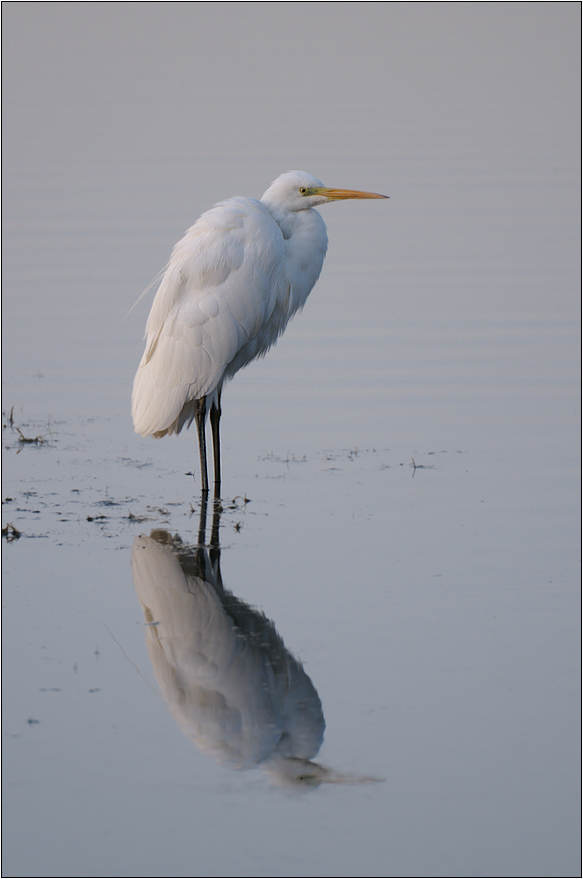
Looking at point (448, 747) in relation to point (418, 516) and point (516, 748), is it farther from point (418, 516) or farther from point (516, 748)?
point (418, 516)

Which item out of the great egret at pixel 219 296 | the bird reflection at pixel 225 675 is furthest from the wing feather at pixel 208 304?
the bird reflection at pixel 225 675

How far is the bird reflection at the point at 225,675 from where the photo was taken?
14.4ft

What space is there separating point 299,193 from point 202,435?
1799mm

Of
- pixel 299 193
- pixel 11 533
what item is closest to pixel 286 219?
pixel 299 193

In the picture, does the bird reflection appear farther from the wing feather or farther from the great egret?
the wing feather

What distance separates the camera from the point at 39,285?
13.3m

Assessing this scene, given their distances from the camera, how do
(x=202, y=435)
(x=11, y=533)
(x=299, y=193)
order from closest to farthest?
(x=11, y=533) < (x=202, y=435) < (x=299, y=193)

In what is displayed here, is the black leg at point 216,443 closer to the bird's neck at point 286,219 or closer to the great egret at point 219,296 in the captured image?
the great egret at point 219,296

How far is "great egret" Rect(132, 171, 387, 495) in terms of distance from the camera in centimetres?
773

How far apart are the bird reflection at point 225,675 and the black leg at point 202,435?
48.8 inches

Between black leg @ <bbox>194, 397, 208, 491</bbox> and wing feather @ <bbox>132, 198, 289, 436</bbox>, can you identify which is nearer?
black leg @ <bbox>194, 397, 208, 491</bbox>

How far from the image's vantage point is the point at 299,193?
825 cm

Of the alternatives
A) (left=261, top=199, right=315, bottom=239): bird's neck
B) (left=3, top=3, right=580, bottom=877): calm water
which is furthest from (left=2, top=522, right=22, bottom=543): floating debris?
(left=261, top=199, right=315, bottom=239): bird's neck

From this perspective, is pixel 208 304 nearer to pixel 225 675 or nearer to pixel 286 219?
pixel 286 219
